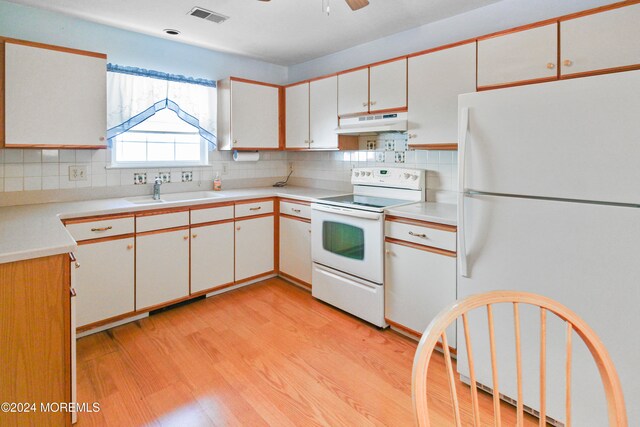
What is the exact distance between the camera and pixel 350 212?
288cm

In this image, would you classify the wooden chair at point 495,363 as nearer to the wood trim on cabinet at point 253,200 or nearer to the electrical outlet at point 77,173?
the wood trim on cabinet at point 253,200

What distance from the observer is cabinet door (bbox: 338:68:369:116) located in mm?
3158

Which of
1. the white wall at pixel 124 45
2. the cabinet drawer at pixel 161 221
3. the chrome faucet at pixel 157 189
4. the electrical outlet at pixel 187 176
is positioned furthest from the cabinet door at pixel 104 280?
the white wall at pixel 124 45

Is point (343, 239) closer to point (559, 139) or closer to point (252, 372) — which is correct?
point (252, 372)

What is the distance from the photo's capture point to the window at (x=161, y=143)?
334 centimetres

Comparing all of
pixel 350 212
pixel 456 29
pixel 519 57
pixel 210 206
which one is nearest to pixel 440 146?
pixel 519 57

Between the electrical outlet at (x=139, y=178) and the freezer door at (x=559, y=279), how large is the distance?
110 inches

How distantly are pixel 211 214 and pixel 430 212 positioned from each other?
1.86 meters

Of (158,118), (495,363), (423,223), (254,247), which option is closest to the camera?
(495,363)

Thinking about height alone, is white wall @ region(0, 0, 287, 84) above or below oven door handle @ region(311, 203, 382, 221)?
above

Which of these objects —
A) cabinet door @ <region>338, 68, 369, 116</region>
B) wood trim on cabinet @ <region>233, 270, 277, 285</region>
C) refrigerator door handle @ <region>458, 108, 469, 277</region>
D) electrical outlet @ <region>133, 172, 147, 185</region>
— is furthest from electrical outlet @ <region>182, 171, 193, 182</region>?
refrigerator door handle @ <region>458, 108, 469, 277</region>

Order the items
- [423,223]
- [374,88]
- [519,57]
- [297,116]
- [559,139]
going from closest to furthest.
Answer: [559,139] → [519,57] → [423,223] → [374,88] → [297,116]

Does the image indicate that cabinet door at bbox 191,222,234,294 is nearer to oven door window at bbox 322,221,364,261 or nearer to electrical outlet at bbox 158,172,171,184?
electrical outlet at bbox 158,172,171,184

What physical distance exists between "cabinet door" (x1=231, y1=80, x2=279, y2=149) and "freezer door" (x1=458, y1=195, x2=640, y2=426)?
252 centimetres
